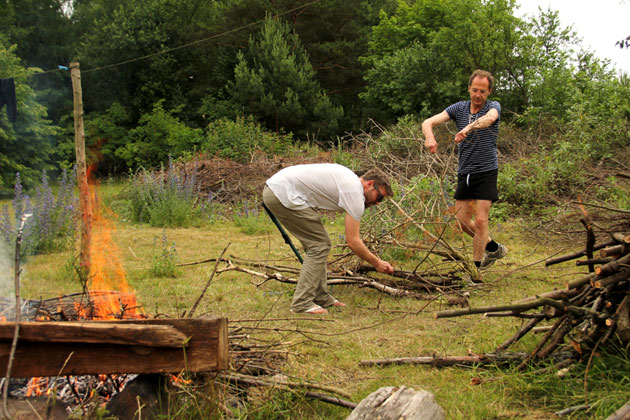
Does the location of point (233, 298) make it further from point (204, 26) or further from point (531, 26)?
point (204, 26)

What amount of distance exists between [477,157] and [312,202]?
1.82 meters

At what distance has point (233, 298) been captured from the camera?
5246mm

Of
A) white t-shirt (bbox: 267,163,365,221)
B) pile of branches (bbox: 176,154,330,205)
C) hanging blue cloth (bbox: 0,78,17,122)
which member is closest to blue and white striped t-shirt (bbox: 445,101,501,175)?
white t-shirt (bbox: 267,163,365,221)

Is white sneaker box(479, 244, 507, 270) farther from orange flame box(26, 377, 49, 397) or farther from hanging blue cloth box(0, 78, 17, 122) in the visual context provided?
hanging blue cloth box(0, 78, 17, 122)

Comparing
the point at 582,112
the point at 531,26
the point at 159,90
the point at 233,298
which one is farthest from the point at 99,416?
the point at 159,90

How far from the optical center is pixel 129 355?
2441mm

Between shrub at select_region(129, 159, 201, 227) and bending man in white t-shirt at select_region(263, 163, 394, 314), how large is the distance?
18.7ft

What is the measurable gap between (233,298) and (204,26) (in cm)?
2425

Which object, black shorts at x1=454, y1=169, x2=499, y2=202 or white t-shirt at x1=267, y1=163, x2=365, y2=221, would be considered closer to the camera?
white t-shirt at x1=267, y1=163, x2=365, y2=221

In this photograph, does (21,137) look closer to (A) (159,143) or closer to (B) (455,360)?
(A) (159,143)

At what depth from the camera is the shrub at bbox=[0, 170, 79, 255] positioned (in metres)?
6.93

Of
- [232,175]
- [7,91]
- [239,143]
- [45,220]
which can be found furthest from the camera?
[239,143]

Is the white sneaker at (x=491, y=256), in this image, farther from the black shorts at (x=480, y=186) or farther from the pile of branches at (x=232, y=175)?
the pile of branches at (x=232, y=175)

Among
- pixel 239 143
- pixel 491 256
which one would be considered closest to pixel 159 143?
→ pixel 239 143
